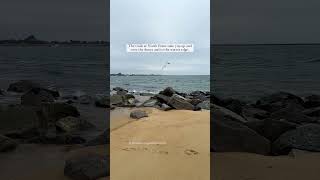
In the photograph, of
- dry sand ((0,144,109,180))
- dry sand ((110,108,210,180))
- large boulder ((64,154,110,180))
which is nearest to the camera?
dry sand ((110,108,210,180))

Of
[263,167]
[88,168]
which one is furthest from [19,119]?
[263,167]

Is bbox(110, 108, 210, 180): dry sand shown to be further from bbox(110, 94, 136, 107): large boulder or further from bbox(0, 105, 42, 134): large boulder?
bbox(0, 105, 42, 134): large boulder

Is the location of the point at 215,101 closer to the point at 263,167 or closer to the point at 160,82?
the point at 263,167

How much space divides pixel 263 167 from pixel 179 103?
563mm

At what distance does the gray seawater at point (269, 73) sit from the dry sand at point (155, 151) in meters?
1.69

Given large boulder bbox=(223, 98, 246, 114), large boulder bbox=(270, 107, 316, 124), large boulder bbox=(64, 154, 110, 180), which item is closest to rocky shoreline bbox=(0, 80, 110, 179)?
large boulder bbox=(64, 154, 110, 180)

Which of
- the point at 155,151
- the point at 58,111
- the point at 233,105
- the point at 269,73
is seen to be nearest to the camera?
the point at 155,151

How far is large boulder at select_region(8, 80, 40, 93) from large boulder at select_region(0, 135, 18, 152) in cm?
103

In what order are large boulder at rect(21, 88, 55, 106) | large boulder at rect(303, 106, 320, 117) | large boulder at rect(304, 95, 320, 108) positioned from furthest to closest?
1. large boulder at rect(304, 95, 320, 108)
2. large boulder at rect(303, 106, 320, 117)
3. large boulder at rect(21, 88, 55, 106)

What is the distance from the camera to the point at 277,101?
13.7ft

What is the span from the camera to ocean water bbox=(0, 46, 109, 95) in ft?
10.6

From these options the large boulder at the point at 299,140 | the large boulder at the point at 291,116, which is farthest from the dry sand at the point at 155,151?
the large boulder at the point at 291,116

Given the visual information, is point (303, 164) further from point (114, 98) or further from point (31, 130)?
point (31, 130)

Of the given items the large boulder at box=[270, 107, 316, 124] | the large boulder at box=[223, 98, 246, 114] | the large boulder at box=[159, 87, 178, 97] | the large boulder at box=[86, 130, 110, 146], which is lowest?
the large boulder at box=[86, 130, 110, 146]
